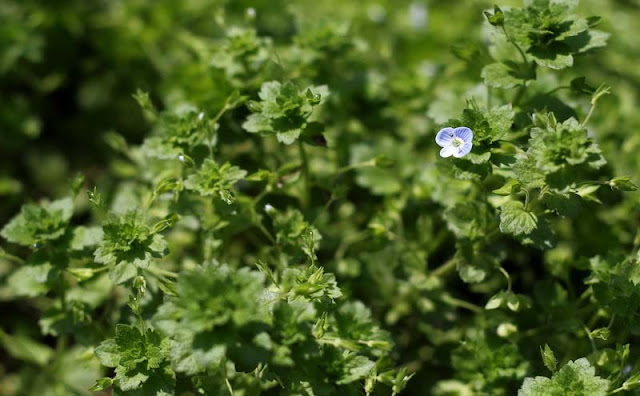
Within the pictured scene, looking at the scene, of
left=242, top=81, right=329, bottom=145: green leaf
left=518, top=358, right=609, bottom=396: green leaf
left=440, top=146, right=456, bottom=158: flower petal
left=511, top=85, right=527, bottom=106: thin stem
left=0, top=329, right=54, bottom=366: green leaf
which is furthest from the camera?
left=0, top=329, right=54, bottom=366: green leaf

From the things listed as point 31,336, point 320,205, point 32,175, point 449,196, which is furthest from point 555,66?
point 32,175

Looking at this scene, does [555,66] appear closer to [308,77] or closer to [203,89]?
[308,77]

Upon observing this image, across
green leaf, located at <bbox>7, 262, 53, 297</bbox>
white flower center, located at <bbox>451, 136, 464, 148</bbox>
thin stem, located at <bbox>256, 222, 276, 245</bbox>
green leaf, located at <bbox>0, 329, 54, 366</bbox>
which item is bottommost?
green leaf, located at <bbox>0, 329, 54, 366</bbox>

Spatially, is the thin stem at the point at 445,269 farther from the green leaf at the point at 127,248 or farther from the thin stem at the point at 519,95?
the green leaf at the point at 127,248

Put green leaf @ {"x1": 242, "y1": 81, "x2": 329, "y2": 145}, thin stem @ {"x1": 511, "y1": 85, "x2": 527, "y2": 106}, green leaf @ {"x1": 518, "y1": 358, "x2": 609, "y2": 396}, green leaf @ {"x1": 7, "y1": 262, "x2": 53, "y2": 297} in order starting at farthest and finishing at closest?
thin stem @ {"x1": 511, "y1": 85, "x2": 527, "y2": 106} → green leaf @ {"x1": 7, "y1": 262, "x2": 53, "y2": 297} → green leaf @ {"x1": 242, "y1": 81, "x2": 329, "y2": 145} → green leaf @ {"x1": 518, "y1": 358, "x2": 609, "y2": 396}

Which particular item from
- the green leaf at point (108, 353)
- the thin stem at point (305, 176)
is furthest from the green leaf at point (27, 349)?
the thin stem at point (305, 176)

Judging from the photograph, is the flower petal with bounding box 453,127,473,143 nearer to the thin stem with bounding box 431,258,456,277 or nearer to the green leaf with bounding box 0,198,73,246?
the thin stem with bounding box 431,258,456,277

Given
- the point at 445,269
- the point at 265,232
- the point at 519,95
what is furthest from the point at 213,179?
the point at 519,95

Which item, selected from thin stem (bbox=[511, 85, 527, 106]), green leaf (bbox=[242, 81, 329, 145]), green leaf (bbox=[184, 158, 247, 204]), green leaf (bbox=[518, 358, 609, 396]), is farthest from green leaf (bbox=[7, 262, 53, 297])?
thin stem (bbox=[511, 85, 527, 106])
